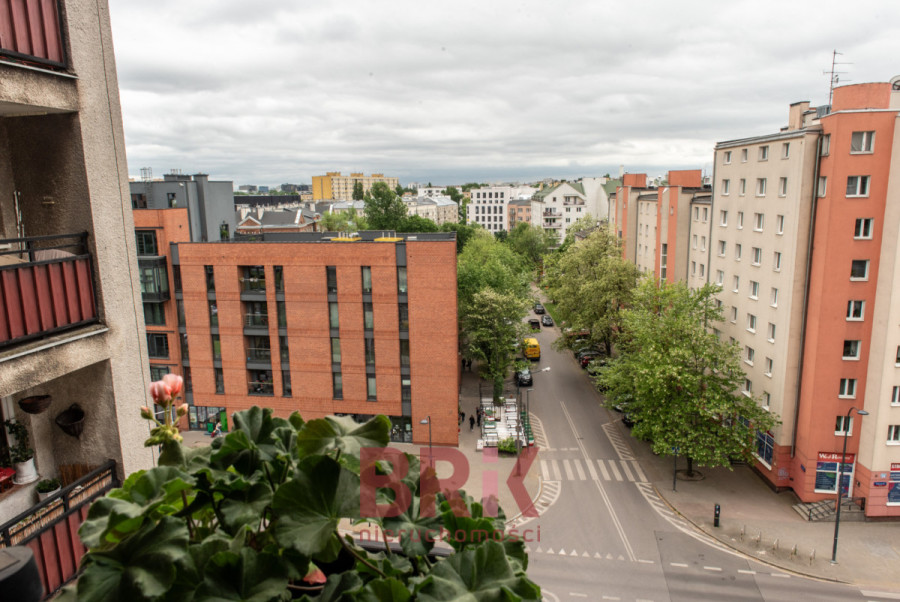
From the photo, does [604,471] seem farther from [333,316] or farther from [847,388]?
[333,316]

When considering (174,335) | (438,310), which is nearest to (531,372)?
(438,310)

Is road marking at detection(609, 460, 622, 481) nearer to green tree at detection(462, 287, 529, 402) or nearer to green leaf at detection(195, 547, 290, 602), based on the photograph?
green tree at detection(462, 287, 529, 402)

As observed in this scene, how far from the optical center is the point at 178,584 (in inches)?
100

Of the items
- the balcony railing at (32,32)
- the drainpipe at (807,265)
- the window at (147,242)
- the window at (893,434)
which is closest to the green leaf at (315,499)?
the balcony railing at (32,32)

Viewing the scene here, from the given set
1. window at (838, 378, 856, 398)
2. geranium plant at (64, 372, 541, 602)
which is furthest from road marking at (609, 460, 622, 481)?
geranium plant at (64, 372, 541, 602)

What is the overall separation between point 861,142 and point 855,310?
307 inches

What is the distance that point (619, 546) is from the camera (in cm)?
2639

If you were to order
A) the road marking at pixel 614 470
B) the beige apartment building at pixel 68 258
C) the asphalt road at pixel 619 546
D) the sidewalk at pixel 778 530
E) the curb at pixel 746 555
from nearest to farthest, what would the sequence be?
the beige apartment building at pixel 68 258 → the asphalt road at pixel 619 546 → the curb at pixel 746 555 → the sidewalk at pixel 778 530 → the road marking at pixel 614 470

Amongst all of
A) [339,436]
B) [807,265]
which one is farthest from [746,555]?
[339,436]

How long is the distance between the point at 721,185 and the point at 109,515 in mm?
39963

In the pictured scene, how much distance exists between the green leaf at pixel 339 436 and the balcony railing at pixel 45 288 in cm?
335

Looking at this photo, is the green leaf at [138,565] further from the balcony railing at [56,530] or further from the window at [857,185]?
the window at [857,185]

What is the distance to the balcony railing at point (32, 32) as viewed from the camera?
4.69 meters

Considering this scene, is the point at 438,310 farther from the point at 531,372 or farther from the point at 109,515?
the point at 109,515
